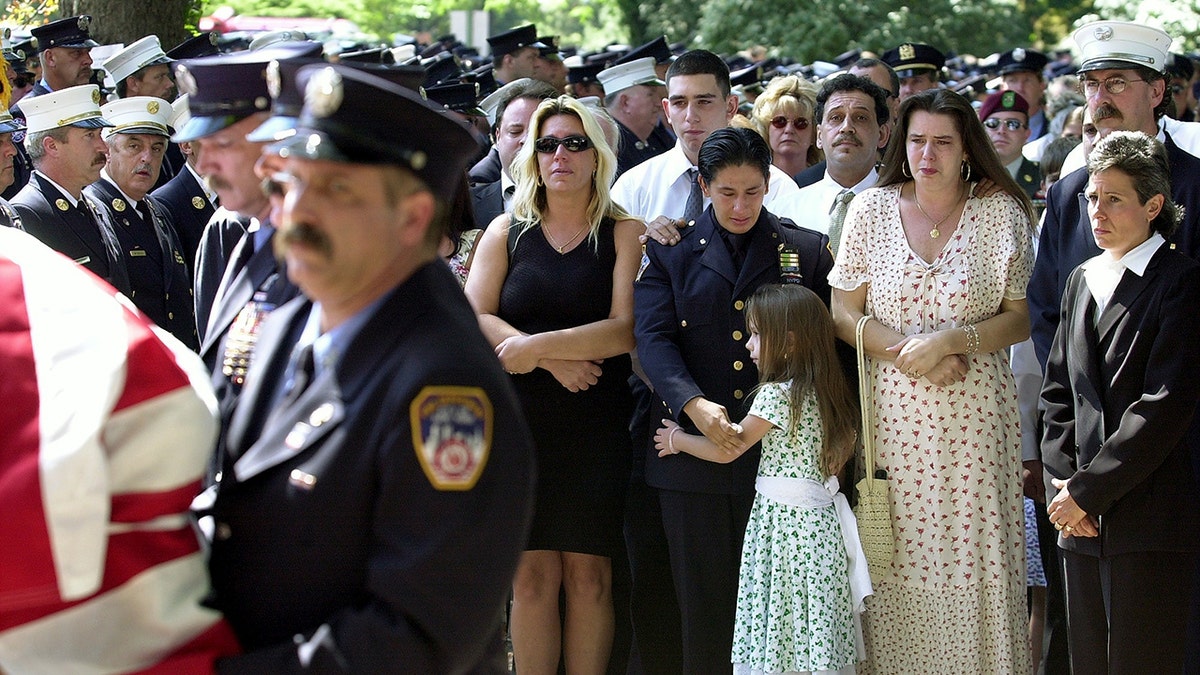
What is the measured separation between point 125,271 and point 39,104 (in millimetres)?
851

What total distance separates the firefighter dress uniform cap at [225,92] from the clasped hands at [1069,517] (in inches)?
114

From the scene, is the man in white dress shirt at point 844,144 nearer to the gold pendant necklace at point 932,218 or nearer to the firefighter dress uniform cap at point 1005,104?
the gold pendant necklace at point 932,218

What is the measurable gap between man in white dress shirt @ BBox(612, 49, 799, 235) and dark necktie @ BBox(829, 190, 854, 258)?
370mm

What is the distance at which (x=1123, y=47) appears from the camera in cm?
533

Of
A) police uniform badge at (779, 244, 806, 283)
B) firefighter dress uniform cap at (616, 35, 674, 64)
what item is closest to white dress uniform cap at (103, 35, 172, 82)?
firefighter dress uniform cap at (616, 35, 674, 64)

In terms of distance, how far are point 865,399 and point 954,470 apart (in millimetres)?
397

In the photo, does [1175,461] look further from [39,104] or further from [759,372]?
[39,104]

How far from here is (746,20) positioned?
24.3 m

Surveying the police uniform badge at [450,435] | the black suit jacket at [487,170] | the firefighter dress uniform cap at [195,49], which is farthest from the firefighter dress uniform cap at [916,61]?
the police uniform badge at [450,435]

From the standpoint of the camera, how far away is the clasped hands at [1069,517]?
4488mm

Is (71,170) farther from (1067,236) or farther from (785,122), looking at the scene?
(1067,236)

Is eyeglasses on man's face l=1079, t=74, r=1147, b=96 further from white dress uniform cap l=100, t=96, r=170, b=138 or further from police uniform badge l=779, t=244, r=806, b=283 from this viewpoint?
white dress uniform cap l=100, t=96, r=170, b=138

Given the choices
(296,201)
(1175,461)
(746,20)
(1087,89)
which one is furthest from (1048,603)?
(746,20)

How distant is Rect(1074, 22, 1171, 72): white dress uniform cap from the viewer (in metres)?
5.31
